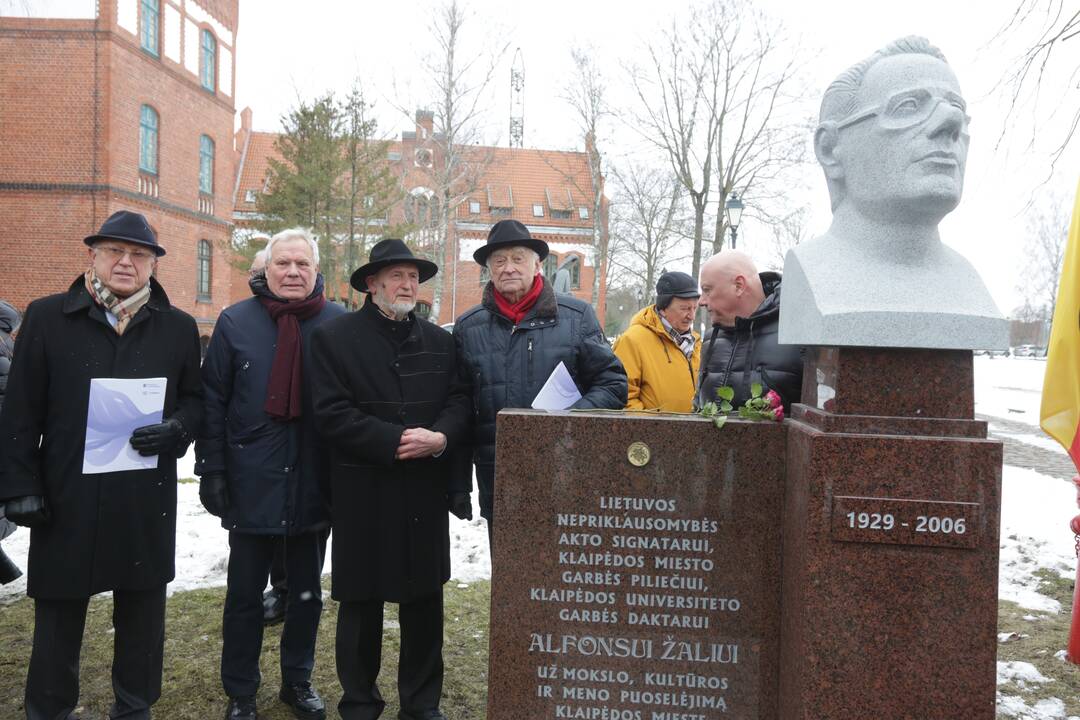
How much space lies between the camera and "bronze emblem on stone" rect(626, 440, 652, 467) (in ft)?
9.89

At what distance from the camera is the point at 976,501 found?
249 cm

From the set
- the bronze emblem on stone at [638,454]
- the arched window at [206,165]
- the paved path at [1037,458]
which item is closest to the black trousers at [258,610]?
the bronze emblem on stone at [638,454]

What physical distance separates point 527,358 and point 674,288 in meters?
1.69

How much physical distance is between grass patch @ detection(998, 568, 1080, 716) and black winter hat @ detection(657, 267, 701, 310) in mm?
2630

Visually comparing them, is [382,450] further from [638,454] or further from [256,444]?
[638,454]

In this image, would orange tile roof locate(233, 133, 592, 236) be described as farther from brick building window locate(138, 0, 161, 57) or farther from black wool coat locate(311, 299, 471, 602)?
black wool coat locate(311, 299, 471, 602)

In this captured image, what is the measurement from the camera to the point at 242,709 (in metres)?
3.61

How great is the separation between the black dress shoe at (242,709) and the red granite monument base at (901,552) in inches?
92.9

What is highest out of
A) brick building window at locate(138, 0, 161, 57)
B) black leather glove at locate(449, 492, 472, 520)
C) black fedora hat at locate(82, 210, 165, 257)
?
brick building window at locate(138, 0, 161, 57)

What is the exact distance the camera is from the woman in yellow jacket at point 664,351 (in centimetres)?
481

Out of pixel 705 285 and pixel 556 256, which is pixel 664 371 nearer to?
pixel 705 285

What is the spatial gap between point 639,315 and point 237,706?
2995mm

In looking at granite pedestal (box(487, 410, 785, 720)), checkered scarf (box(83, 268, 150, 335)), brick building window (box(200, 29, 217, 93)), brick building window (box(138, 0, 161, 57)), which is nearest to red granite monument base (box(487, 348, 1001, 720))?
granite pedestal (box(487, 410, 785, 720))

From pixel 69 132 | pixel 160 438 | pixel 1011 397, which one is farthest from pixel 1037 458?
pixel 69 132
